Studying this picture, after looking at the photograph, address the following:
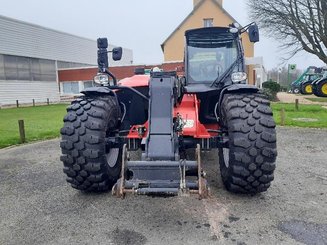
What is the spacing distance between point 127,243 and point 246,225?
4.09ft

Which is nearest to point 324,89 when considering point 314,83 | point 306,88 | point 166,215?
point 314,83

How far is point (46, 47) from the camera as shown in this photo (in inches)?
1184

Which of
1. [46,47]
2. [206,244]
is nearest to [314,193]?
[206,244]

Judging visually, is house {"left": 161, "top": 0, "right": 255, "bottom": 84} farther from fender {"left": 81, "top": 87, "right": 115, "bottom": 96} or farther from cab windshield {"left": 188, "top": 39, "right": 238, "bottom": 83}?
fender {"left": 81, "top": 87, "right": 115, "bottom": 96}

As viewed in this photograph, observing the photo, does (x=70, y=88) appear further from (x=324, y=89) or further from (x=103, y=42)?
(x=103, y=42)

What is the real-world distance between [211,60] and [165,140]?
2.33 meters

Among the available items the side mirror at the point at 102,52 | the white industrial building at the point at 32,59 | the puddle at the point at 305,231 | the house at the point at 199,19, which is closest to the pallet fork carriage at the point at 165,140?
the puddle at the point at 305,231

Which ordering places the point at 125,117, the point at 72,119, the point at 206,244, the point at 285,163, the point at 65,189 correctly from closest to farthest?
the point at 206,244
the point at 72,119
the point at 65,189
the point at 125,117
the point at 285,163

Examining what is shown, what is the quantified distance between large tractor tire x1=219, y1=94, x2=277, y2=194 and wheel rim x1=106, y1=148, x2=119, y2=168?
1561 mm

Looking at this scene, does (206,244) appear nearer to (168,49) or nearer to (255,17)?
(255,17)

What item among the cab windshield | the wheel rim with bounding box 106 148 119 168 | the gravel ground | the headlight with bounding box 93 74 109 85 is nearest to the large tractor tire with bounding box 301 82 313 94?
the gravel ground

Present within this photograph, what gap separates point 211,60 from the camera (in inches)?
213

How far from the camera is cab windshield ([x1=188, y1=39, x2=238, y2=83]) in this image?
5.36 metres

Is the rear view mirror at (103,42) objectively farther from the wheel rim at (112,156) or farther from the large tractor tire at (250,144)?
the large tractor tire at (250,144)
